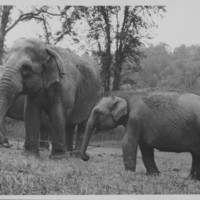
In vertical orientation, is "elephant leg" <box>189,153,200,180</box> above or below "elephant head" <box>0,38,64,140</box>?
below

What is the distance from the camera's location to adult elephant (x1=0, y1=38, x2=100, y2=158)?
378cm

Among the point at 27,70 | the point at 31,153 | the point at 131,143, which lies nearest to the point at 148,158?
the point at 131,143

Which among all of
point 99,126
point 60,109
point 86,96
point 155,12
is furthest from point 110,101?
point 155,12

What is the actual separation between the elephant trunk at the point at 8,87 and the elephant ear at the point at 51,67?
436 mm

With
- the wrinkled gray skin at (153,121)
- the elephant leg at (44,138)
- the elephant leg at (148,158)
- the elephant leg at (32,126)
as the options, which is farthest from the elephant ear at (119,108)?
the elephant leg at (44,138)

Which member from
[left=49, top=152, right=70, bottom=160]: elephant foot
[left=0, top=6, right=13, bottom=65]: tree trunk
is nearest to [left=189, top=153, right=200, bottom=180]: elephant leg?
[left=49, top=152, right=70, bottom=160]: elephant foot

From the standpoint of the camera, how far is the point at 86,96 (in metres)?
5.17

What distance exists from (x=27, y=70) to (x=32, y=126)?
74 cm

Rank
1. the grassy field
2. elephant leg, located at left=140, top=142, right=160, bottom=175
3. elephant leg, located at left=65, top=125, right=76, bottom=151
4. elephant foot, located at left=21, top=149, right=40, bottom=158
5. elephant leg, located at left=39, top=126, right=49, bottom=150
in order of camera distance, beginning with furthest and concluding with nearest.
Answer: elephant leg, located at left=39, top=126, right=49, bottom=150 < elephant leg, located at left=65, top=125, right=76, bottom=151 < elephant foot, located at left=21, top=149, right=40, bottom=158 < elephant leg, located at left=140, top=142, right=160, bottom=175 < the grassy field

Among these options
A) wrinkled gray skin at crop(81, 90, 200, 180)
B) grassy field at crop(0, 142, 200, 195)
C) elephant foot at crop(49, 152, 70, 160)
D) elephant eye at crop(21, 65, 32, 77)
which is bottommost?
elephant foot at crop(49, 152, 70, 160)

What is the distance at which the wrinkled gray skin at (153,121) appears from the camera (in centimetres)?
391

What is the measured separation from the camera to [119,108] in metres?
4.00

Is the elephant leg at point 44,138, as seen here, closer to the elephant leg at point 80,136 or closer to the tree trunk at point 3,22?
the elephant leg at point 80,136

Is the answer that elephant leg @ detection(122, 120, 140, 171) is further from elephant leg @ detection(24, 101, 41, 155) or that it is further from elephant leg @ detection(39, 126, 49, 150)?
elephant leg @ detection(39, 126, 49, 150)
